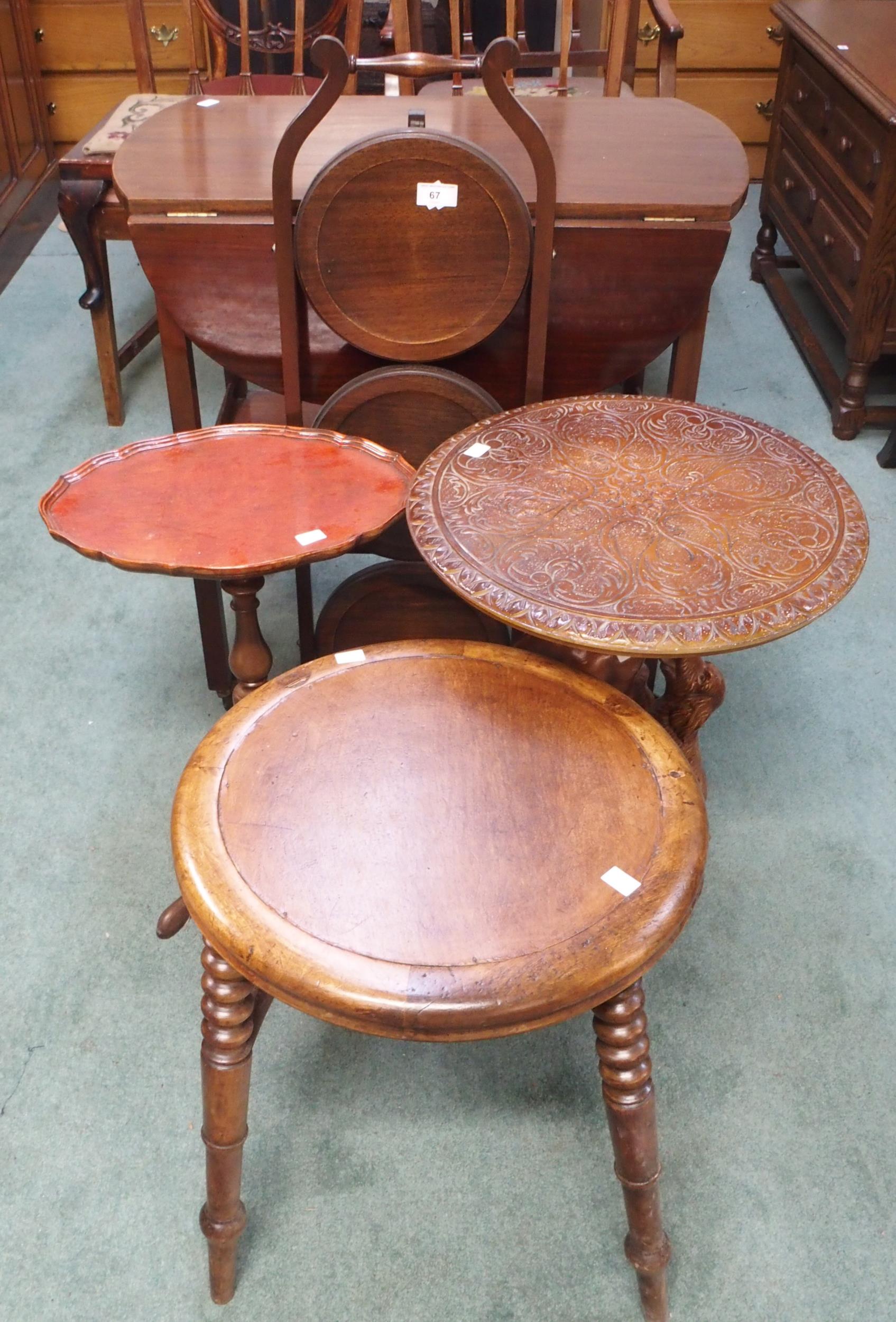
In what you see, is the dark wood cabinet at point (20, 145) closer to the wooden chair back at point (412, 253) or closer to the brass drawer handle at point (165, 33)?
the brass drawer handle at point (165, 33)

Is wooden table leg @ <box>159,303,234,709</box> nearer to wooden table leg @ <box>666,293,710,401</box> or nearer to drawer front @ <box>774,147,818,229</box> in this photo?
wooden table leg @ <box>666,293,710,401</box>

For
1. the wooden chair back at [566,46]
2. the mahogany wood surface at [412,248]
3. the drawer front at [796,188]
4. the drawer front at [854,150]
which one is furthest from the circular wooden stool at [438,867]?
the drawer front at [796,188]

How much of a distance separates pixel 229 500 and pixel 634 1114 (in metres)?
0.82

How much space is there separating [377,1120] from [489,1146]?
14 centimetres

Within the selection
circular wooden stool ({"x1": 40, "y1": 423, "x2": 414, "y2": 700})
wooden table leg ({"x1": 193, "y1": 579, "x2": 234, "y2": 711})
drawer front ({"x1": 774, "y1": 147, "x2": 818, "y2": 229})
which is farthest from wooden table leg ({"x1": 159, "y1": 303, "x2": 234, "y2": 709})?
drawer front ({"x1": 774, "y1": 147, "x2": 818, "y2": 229})

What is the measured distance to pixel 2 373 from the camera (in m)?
2.81

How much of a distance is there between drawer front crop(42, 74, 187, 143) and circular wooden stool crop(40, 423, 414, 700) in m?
2.73

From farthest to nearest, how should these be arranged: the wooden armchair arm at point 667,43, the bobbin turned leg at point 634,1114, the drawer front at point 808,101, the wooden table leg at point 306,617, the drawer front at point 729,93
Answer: the drawer front at point 729,93 < the drawer front at point 808,101 < the wooden armchair arm at point 667,43 < the wooden table leg at point 306,617 < the bobbin turned leg at point 634,1114

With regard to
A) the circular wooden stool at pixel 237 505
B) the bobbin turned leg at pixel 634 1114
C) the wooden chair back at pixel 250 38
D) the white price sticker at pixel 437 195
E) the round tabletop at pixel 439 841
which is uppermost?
the white price sticker at pixel 437 195

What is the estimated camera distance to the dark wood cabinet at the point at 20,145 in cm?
333

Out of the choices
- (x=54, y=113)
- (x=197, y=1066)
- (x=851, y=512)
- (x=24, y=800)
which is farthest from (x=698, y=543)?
(x=54, y=113)

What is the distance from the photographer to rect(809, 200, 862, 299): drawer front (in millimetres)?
2492

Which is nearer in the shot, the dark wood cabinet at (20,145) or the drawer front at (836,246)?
the drawer front at (836,246)

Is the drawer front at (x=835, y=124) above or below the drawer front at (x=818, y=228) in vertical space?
above
